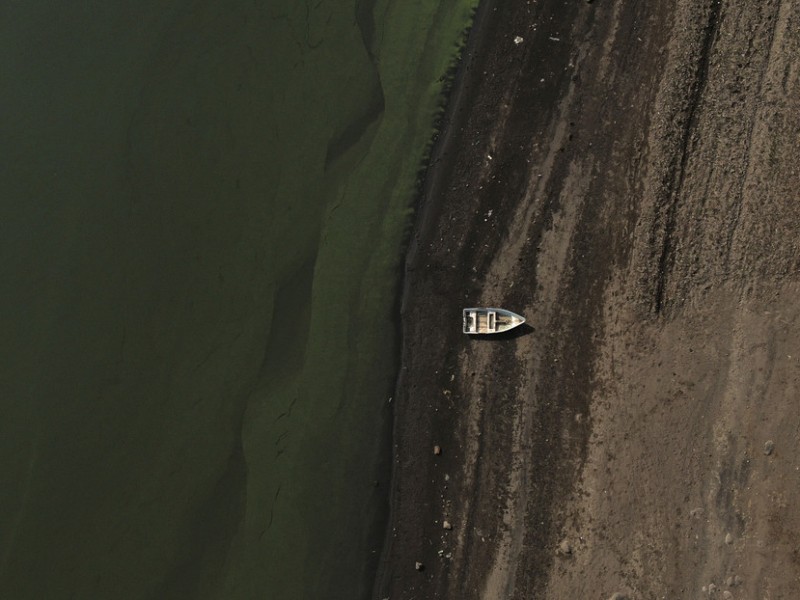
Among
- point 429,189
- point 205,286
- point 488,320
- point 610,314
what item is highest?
point 429,189

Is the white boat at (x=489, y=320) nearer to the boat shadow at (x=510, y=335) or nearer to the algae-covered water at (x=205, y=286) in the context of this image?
the boat shadow at (x=510, y=335)

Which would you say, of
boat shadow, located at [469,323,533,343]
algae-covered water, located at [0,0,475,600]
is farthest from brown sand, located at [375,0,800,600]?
algae-covered water, located at [0,0,475,600]

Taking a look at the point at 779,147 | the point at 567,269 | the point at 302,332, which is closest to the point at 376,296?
the point at 302,332

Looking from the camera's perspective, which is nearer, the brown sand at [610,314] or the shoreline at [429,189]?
the brown sand at [610,314]

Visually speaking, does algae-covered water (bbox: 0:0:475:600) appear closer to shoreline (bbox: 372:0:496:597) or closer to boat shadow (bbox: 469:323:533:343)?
shoreline (bbox: 372:0:496:597)

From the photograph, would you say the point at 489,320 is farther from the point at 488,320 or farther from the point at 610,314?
the point at 610,314

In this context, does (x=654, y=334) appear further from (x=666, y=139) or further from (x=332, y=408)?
(x=332, y=408)

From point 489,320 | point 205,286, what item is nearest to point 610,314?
point 489,320

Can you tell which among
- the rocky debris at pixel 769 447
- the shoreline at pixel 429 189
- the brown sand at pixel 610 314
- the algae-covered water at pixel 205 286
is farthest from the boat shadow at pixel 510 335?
the rocky debris at pixel 769 447
